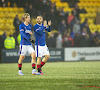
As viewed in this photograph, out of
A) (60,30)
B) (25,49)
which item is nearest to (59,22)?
(60,30)

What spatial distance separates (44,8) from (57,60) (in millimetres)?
4049

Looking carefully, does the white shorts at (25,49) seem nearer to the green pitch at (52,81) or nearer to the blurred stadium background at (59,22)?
the green pitch at (52,81)

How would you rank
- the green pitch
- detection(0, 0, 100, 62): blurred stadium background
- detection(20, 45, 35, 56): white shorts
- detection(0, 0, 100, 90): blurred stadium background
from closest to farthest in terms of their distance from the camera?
the green pitch, detection(20, 45, 35, 56): white shorts, detection(0, 0, 100, 90): blurred stadium background, detection(0, 0, 100, 62): blurred stadium background

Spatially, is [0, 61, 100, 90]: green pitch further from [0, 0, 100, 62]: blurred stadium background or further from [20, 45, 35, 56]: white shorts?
[0, 0, 100, 62]: blurred stadium background

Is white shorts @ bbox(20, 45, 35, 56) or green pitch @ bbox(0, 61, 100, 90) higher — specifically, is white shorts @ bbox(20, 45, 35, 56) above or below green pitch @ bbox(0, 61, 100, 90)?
above

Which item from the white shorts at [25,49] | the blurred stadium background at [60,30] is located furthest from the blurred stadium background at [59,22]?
the white shorts at [25,49]

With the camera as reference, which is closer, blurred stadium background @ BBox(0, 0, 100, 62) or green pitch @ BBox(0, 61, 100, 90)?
green pitch @ BBox(0, 61, 100, 90)

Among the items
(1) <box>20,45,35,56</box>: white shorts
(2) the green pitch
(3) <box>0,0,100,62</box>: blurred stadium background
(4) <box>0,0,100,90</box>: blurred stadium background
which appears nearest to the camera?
(2) the green pitch

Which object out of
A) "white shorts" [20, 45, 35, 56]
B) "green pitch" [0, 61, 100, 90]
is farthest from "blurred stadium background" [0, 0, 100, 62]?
"green pitch" [0, 61, 100, 90]

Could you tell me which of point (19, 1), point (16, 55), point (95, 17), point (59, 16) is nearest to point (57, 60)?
point (16, 55)

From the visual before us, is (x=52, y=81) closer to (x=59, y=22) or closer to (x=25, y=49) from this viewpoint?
(x=25, y=49)

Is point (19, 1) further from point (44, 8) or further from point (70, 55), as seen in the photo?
point (70, 55)

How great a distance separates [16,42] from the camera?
642 inches

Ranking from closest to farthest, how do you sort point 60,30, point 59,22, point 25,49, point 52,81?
point 52,81, point 25,49, point 60,30, point 59,22
